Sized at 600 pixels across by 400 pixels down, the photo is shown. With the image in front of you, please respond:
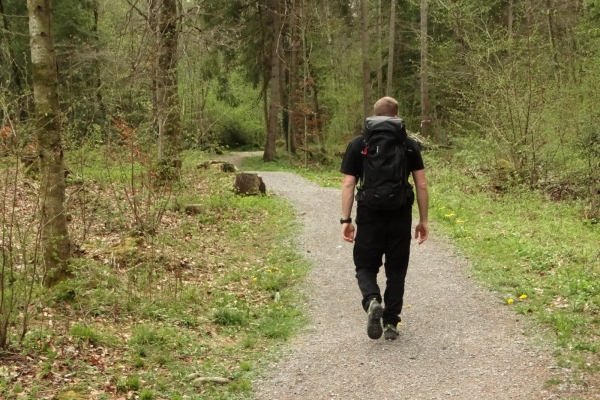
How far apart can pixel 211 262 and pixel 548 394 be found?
20.1 feet

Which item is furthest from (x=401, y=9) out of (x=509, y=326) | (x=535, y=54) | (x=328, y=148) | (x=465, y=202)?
(x=509, y=326)

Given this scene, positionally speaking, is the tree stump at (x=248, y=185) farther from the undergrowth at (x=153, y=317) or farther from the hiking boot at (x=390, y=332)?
the hiking boot at (x=390, y=332)

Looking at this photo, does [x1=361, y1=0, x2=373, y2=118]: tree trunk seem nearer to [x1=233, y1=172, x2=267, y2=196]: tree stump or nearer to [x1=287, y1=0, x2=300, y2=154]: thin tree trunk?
[x1=287, y1=0, x2=300, y2=154]: thin tree trunk

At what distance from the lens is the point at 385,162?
4797mm

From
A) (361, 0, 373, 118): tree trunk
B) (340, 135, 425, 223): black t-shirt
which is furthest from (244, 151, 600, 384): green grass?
(361, 0, 373, 118): tree trunk

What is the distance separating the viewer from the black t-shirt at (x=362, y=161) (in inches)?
197

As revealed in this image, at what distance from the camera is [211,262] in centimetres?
934

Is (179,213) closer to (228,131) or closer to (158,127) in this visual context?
(158,127)

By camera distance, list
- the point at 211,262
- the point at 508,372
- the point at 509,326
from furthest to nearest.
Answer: the point at 211,262, the point at 509,326, the point at 508,372

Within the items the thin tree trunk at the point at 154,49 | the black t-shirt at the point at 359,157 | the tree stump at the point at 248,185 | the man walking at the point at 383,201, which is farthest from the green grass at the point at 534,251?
the thin tree trunk at the point at 154,49

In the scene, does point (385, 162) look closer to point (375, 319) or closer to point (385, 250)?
point (385, 250)

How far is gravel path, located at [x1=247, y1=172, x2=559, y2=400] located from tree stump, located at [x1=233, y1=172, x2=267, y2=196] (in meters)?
7.89

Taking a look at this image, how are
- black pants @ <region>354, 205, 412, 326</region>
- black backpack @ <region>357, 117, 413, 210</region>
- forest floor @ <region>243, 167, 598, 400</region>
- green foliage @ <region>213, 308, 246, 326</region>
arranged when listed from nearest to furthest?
forest floor @ <region>243, 167, 598, 400</region> < black backpack @ <region>357, 117, 413, 210</region> < black pants @ <region>354, 205, 412, 326</region> < green foliage @ <region>213, 308, 246, 326</region>

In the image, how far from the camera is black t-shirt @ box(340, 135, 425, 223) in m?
4.99
